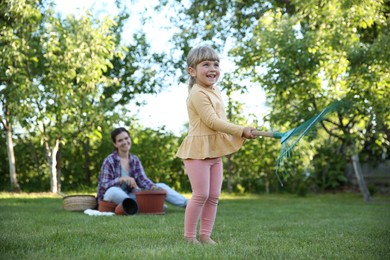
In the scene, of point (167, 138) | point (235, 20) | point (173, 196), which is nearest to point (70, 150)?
point (167, 138)

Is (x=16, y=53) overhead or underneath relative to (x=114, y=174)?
overhead

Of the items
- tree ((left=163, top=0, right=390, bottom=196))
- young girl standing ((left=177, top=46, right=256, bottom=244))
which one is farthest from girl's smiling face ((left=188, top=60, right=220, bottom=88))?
tree ((left=163, top=0, right=390, bottom=196))

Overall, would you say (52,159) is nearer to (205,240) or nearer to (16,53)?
(16,53)

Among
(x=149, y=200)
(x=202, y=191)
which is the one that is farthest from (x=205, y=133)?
(x=149, y=200)

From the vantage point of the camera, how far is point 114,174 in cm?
611

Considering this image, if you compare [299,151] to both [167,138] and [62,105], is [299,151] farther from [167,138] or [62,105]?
[62,105]

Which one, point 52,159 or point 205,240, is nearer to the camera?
point 205,240

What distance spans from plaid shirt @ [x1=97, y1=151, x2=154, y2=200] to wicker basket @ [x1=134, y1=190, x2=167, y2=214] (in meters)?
0.39

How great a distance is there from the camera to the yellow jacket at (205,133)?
327 cm

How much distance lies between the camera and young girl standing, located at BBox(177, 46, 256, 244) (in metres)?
3.29

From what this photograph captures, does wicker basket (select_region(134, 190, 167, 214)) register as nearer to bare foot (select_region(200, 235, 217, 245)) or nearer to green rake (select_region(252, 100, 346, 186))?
bare foot (select_region(200, 235, 217, 245))

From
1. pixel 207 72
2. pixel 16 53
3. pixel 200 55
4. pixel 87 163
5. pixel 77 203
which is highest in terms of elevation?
pixel 16 53

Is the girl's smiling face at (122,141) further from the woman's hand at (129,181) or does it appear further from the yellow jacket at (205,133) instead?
the yellow jacket at (205,133)

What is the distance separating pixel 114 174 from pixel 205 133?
2.97 metres
